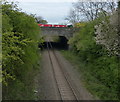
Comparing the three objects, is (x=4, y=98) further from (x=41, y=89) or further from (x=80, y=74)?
(x=80, y=74)

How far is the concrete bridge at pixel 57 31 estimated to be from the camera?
39969 millimetres

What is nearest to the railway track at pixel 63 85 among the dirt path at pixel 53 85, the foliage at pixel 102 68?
the dirt path at pixel 53 85

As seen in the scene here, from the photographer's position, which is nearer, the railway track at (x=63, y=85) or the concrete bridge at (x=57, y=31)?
the railway track at (x=63, y=85)

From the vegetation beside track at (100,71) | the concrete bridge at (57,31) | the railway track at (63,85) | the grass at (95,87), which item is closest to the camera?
the railway track at (63,85)

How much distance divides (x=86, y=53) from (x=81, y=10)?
85.6 ft

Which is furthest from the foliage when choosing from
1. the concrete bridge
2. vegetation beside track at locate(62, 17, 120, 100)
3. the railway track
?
the concrete bridge

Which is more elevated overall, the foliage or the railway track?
the foliage

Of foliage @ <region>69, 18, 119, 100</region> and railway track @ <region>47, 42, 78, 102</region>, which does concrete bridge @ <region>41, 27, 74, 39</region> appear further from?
railway track @ <region>47, 42, 78, 102</region>

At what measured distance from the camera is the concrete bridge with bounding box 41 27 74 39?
39969mm

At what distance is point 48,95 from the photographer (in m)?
16.5

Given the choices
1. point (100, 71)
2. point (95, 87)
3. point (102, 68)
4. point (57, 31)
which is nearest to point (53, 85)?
point (95, 87)

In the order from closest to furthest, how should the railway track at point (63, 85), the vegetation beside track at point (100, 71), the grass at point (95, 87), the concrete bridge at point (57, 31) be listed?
the railway track at point (63, 85) → the grass at point (95, 87) → the vegetation beside track at point (100, 71) → the concrete bridge at point (57, 31)

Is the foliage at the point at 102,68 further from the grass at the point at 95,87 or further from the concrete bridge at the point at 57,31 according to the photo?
the concrete bridge at the point at 57,31

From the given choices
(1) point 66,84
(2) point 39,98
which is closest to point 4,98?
(2) point 39,98
